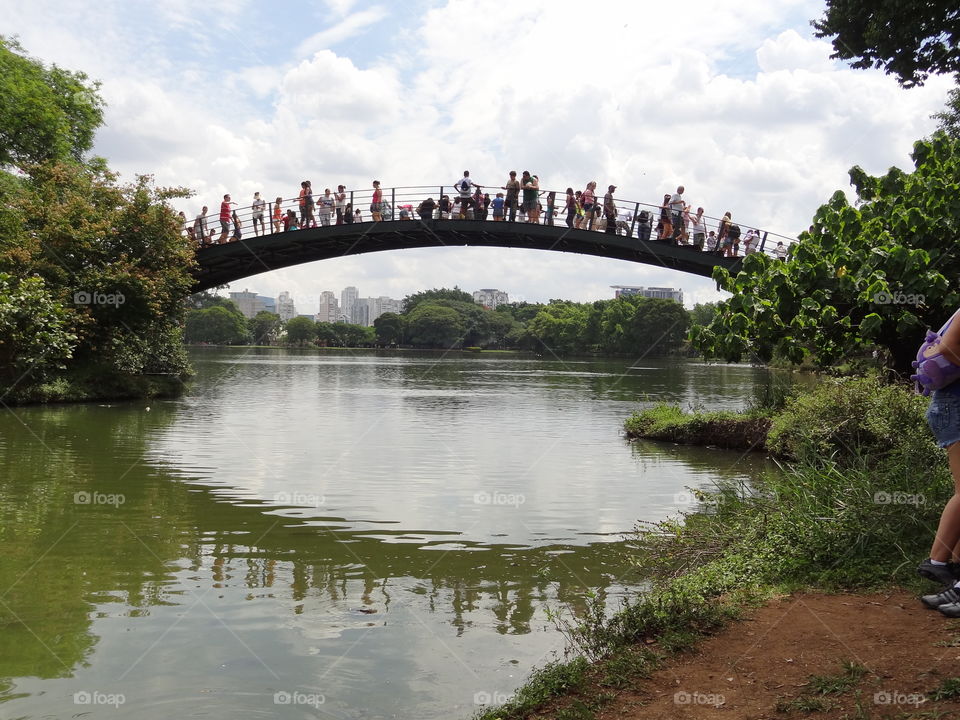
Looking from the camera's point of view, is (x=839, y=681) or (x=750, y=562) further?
(x=750, y=562)

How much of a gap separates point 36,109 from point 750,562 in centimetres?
2572

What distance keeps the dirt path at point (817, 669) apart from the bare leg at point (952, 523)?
37 cm

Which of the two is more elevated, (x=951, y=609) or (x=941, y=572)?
(x=941, y=572)

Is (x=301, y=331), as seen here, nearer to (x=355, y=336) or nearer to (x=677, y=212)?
(x=355, y=336)

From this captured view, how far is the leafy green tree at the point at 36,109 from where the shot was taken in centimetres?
2409

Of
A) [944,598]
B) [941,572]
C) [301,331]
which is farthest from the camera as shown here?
[301,331]

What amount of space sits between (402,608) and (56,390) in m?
20.0

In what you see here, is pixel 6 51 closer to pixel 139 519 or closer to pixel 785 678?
pixel 139 519

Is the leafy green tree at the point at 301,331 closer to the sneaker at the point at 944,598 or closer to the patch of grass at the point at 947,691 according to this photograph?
the sneaker at the point at 944,598

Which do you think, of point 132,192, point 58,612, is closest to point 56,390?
point 132,192

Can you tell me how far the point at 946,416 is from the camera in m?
4.68

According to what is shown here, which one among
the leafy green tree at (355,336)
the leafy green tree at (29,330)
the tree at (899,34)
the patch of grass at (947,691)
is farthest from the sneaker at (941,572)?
the leafy green tree at (355,336)

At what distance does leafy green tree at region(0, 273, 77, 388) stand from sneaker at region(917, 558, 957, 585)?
815 inches

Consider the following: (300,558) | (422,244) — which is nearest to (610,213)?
(422,244)
